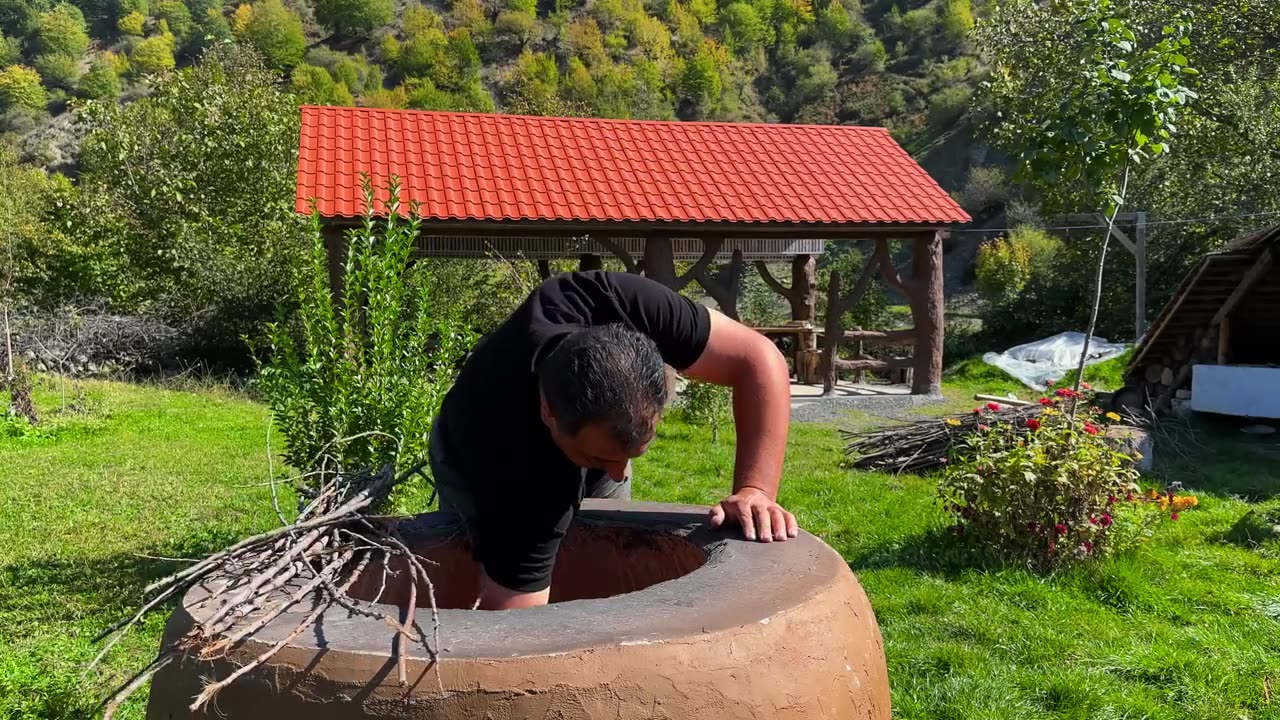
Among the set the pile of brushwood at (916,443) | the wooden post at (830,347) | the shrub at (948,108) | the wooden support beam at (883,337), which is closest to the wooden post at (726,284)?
the wooden post at (830,347)

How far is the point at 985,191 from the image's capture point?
40812 mm

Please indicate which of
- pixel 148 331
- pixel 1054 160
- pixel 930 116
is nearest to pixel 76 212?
pixel 148 331

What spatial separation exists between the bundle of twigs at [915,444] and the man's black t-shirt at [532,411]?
5.44 meters

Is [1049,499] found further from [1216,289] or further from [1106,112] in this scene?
[1216,289]

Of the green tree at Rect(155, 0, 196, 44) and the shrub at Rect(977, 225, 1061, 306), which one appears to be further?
the green tree at Rect(155, 0, 196, 44)

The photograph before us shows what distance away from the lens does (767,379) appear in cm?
223

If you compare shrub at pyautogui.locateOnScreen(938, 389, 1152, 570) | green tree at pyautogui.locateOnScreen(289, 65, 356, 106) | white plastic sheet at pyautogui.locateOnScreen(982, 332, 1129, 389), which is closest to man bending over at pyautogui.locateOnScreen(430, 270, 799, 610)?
shrub at pyautogui.locateOnScreen(938, 389, 1152, 570)

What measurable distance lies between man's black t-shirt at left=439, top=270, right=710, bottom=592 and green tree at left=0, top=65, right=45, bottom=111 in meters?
73.0

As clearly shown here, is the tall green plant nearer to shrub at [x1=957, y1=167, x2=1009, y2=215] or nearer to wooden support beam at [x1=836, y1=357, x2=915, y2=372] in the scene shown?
wooden support beam at [x1=836, y1=357, x2=915, y2=372]

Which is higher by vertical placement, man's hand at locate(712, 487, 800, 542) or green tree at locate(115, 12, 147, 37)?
green tree at locate(115, 12, 147, 37)

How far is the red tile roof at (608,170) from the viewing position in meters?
11.0

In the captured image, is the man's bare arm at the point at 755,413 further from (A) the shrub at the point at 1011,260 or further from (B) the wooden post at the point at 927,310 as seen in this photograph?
(A) the shrub at the point at 1011,260

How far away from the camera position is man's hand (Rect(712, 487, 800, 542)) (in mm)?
2223

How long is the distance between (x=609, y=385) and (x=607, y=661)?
0.46m
